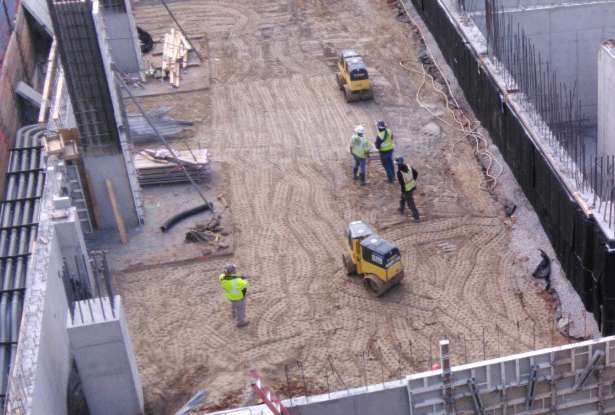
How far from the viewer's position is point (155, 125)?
2531 centimetres

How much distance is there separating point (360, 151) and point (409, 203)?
6.81 feet

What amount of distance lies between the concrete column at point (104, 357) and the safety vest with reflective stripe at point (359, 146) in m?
8.09

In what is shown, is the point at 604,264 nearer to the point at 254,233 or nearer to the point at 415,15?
the point at 254,233

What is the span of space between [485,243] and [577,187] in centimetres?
281

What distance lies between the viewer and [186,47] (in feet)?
101

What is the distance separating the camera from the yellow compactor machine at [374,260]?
17.7 m

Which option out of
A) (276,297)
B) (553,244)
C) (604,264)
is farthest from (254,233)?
(604,264)

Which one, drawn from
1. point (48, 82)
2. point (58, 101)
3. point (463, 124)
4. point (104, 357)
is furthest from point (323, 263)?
point (48, 82)

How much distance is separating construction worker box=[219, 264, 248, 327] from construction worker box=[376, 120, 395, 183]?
18.5 ft

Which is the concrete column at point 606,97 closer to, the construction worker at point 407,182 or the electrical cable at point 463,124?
the electrical cable at point 463,124

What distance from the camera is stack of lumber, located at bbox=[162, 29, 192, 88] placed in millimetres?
28734

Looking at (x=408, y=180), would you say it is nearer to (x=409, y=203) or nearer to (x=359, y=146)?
(x=409, y=203)

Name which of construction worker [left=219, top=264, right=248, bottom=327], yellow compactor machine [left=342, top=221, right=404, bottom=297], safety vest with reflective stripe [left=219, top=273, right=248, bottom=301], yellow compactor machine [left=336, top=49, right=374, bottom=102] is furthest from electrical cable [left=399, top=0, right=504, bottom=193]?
safety vest with reflective stripe [left=219, top=273, right=248, bottom=301]

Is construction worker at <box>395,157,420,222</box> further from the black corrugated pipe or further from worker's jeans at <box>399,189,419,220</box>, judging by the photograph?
the black corrugated pipe
